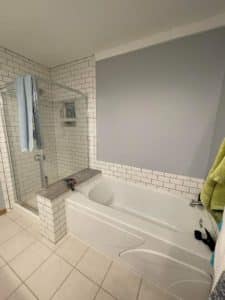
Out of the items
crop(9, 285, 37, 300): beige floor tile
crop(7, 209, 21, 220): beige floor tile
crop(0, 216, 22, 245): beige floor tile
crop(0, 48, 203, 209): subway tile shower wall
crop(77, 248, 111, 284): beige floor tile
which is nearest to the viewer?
crop(9, 285, 37, 300): beige floor tile

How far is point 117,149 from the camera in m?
2.03

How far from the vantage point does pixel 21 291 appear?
1100 millimetres

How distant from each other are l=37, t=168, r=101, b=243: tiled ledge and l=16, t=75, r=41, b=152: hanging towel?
1.84 feet

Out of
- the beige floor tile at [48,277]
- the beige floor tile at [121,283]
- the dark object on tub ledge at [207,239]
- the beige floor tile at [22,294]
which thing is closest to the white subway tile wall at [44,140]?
the beige floor tile at [48,277]

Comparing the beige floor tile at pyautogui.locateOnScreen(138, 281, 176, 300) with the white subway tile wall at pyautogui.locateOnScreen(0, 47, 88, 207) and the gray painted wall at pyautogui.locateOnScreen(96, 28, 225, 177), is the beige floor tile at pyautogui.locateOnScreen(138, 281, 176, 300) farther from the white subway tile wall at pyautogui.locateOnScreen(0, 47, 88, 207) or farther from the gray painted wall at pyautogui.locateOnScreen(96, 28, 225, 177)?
the white subway tile wall at pyautogui.locateOnScreen(0, 47, 88, 207)

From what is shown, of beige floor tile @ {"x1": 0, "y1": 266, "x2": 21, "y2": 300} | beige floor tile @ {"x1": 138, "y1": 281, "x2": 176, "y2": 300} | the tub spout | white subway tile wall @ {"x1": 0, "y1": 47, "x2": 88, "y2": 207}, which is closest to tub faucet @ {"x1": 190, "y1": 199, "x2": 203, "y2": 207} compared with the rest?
the tub spout

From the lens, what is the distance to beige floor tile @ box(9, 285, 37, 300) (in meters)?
1.06

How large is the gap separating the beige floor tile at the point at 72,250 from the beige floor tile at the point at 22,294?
35 cm

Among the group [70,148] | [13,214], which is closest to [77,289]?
[13,214]

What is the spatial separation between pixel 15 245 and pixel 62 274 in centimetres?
68

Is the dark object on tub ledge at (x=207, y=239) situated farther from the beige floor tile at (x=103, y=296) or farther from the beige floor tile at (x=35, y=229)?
the beige floor tile at (x=35, y=229)

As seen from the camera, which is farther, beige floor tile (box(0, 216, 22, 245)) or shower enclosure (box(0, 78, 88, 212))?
shower enclosure (box(0, 78, 88, 212))

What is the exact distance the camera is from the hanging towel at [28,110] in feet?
4.73

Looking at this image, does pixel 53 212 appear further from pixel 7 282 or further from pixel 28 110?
pixel 28 110
